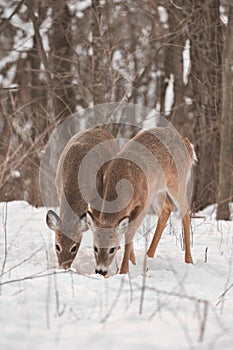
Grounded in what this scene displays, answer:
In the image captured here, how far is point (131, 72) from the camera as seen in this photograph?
42.7 ft

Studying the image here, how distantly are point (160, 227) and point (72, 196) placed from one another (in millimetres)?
1201

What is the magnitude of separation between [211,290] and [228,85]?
4.79 meters

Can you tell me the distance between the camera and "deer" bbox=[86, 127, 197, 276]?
5684 mm

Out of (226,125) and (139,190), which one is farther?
(226,125)

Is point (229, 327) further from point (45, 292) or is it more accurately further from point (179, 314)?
point (45, 292)

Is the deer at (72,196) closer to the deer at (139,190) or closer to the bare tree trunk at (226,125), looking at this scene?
the deer at (139,190)

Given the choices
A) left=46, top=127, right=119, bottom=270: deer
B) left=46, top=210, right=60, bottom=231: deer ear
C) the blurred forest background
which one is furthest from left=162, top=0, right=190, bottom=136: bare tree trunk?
left=46, top=210, right=60, bottom=231: deer ear

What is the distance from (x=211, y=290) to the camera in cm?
445

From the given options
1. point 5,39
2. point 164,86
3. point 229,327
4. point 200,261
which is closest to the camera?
point 229,327

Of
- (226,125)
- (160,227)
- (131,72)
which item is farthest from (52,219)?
(131,72)

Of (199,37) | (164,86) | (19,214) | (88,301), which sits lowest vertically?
(19,214)

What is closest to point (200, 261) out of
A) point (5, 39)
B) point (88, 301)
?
point (88, 301)

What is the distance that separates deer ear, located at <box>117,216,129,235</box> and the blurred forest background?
5.08 ft

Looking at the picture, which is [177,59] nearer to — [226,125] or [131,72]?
[131,72]
